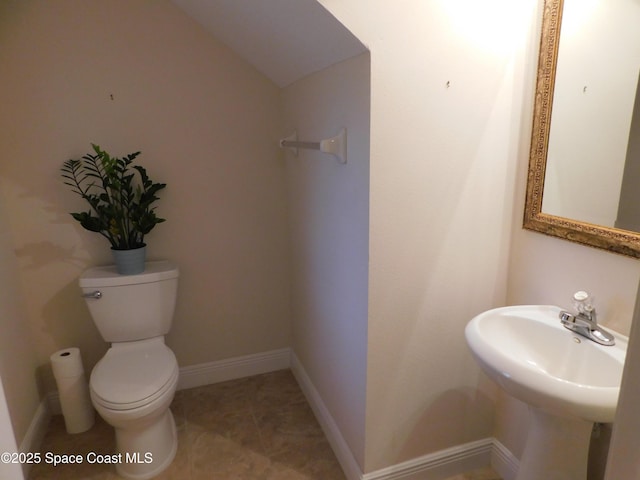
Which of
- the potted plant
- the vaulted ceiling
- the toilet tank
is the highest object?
the vaulted ceiling

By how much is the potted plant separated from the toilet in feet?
0.36

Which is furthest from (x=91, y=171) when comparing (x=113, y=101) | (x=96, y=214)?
(x=113, y=101)

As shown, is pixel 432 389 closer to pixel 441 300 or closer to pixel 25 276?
pixel 441 300

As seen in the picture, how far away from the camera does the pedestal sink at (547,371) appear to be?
3.30 feet

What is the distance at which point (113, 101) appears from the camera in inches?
77.3

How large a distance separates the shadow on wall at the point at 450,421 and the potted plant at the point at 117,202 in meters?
1.43

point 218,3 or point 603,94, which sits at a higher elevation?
point 218,3

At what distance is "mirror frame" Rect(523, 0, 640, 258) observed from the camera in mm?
1205

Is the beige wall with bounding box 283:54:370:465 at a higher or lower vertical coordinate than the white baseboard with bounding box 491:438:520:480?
higher

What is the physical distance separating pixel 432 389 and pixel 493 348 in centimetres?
53

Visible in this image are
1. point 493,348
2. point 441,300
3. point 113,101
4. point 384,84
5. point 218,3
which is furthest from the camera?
point 113,101

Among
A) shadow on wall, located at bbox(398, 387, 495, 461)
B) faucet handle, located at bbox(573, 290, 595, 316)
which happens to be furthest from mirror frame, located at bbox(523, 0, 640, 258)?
shadow on wall, located at bbox(398, 387, 495, 461)

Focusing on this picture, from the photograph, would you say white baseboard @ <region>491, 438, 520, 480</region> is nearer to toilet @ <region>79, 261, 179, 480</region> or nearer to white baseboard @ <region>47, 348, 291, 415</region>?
white baseboard @ <region>47, 348, 291, 415</region>

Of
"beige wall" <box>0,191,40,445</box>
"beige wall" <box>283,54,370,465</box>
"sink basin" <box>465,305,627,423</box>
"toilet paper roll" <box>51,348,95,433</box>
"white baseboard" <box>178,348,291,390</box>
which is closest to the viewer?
"sink basin" <box>465,305,627,423</box>
